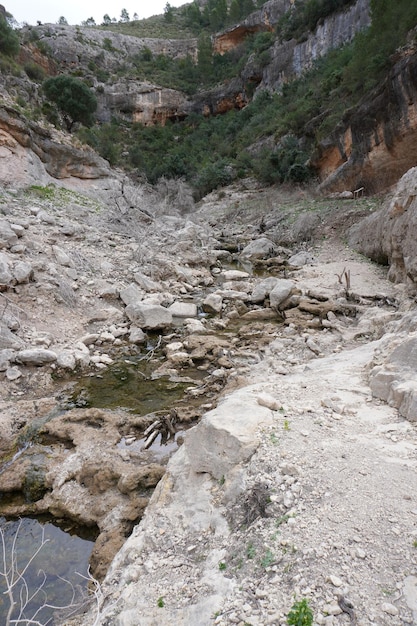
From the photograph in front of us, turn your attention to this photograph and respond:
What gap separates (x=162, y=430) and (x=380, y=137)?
16.6 m

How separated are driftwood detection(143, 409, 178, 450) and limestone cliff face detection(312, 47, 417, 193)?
15.8 meters

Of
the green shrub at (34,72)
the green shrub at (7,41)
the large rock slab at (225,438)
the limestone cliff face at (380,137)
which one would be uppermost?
the green shrub at (7,41)

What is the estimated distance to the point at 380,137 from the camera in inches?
642

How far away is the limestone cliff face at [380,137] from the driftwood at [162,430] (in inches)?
621

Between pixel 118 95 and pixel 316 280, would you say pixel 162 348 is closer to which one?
pixel 316 280

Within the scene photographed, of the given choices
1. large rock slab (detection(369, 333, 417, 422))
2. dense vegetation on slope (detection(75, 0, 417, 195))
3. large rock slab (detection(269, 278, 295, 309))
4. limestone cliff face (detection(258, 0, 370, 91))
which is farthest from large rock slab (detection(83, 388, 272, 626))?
limestone cliff face (detection(258, 0, 370, 91))

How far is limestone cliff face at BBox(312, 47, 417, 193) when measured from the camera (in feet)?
49.2

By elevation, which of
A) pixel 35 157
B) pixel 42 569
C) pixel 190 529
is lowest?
pixel 42 569

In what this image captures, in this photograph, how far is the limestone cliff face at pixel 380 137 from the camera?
15000mm

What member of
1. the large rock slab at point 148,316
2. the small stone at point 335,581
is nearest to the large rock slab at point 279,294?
the large rock slab at point 148,316

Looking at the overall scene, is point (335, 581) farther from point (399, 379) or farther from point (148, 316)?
point (148, 316)

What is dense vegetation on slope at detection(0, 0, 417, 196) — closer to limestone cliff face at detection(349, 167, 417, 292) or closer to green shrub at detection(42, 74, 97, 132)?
green shrub at detection(42, 74, 97, 132)

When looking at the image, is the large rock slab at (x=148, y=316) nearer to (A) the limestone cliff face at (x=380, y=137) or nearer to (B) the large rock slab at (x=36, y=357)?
(B) the large rock slab at (x=36, y=357)

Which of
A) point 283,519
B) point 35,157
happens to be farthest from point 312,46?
point 283,519
